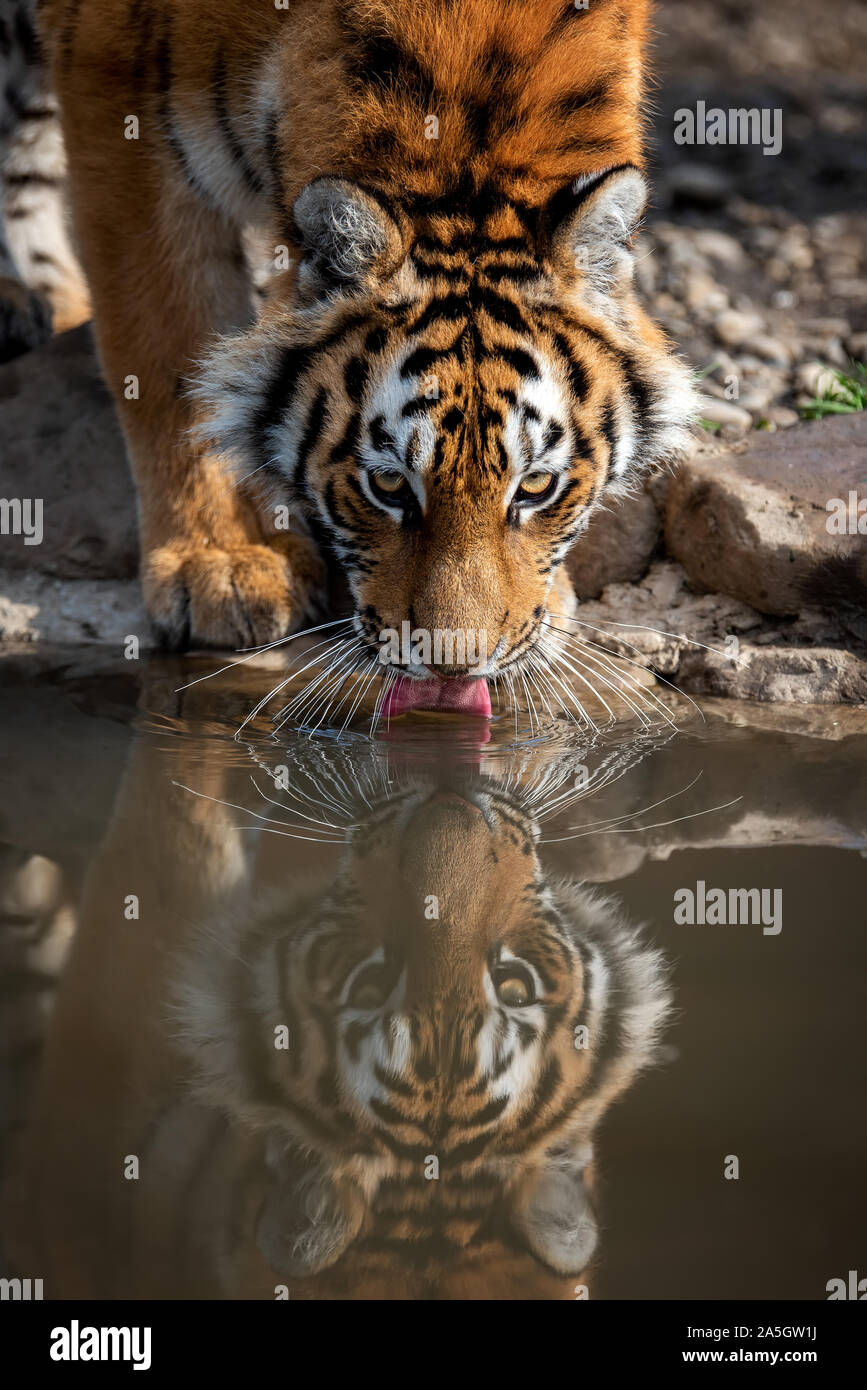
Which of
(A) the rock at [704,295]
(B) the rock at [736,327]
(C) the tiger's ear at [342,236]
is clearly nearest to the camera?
(C) the tiger's ear at [342,236]

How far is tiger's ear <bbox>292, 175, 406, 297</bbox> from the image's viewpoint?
2.56m

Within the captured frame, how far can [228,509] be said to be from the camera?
363 cm

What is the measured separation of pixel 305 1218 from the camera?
138 centimetres

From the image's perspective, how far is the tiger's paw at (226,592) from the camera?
11.5 feet

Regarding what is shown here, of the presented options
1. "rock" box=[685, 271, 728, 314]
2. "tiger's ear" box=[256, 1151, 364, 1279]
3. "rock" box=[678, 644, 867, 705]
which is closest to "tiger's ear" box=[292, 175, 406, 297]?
"rock" box=[678, 644, 867, 705]

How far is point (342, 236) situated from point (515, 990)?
1.56 m

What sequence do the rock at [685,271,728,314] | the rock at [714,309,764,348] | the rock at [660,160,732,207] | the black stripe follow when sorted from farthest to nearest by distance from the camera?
the rock at [660,160,732,207] → the rock at [685,271,728,314] → the rock at [714,309,764,348] → the black stripe

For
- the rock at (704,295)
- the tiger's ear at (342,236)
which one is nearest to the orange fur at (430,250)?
the tiger's ear at (342,236)

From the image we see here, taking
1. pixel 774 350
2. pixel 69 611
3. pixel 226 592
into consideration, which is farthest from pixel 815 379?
pixel 69 611

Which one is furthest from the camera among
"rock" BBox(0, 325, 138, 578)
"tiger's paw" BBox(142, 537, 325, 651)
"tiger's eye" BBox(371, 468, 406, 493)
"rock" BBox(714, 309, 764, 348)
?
"rock" BBox(714, 309, 764, 348)

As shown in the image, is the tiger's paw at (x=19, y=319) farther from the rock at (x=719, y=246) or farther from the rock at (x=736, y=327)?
the rock at (x=719, y=246)

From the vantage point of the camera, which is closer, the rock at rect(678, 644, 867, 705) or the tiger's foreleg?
the rock at rect(678, 644, 867, 705)

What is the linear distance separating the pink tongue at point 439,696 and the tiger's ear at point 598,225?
87cm

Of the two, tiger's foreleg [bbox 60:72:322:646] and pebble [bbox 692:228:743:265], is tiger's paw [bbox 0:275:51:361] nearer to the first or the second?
tiger's foreleg [bbox 60:72:322:646]
